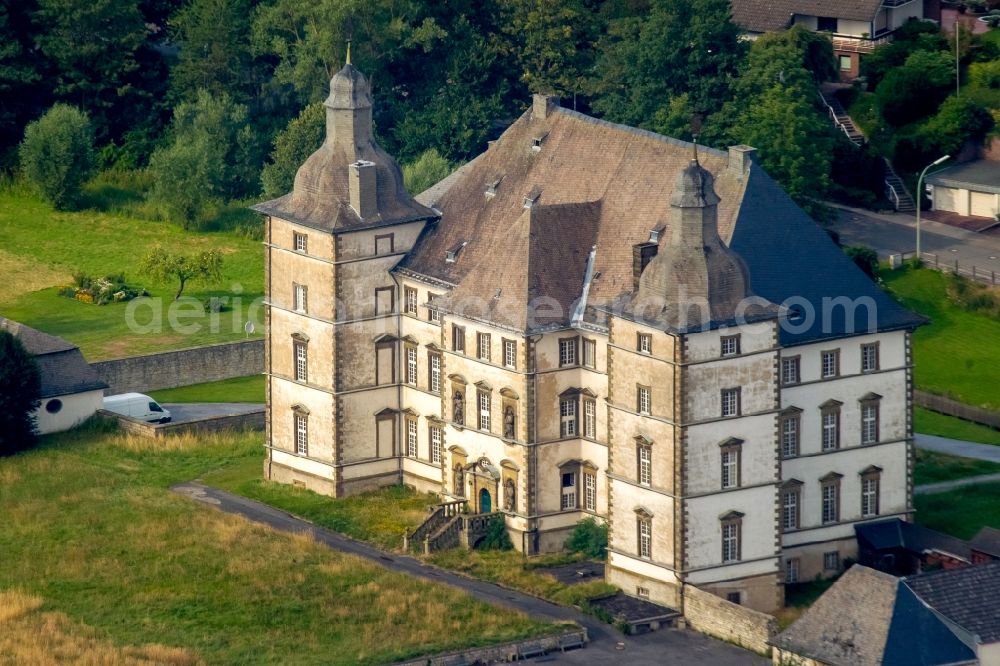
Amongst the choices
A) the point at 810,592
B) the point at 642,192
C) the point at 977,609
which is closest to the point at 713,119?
the point at 642,192

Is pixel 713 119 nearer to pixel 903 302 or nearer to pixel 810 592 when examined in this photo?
pixel 903 302

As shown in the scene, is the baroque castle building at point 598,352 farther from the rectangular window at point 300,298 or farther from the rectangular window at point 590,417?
the rectangular window at point 590,417

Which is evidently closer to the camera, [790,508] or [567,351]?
[790,508]

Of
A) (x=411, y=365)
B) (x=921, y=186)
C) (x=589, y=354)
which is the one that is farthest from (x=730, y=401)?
(x=921, y=186)

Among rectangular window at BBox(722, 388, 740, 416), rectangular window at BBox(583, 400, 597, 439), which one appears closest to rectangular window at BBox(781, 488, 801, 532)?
rectangular window at BBox(722, 388, 740, 416)

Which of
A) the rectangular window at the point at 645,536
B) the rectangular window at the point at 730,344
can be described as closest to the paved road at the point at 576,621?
the rectangular window at the point at 645,536

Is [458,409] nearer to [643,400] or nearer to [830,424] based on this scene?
[643,400]

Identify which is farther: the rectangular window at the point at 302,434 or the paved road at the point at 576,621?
the rectangular window at the point at 302,434
